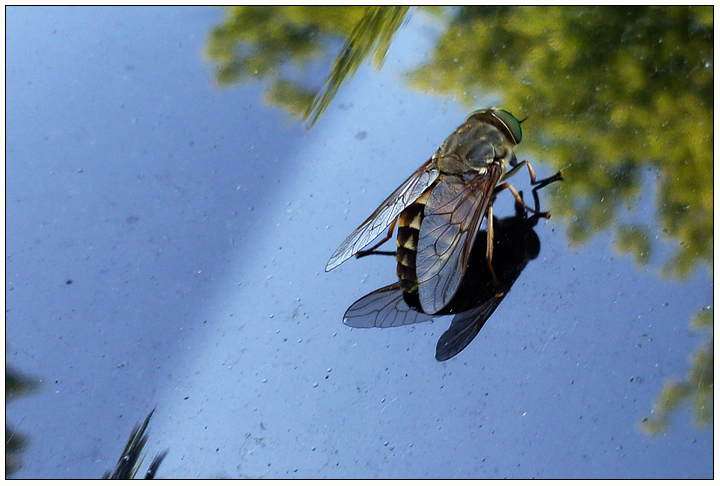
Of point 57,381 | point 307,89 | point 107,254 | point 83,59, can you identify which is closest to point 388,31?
point 307,89

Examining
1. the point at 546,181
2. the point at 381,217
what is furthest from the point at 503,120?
the point at 381,217

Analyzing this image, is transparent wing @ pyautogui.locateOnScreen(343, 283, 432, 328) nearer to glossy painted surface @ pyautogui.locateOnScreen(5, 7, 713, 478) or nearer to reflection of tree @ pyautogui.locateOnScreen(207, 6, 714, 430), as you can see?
glossy painted surface @ pyautogui.locateOnScreen(5, 7, 713, 478)

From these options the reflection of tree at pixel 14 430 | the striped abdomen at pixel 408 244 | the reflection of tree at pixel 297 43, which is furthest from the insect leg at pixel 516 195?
the reflection of tree at pixel 14 430

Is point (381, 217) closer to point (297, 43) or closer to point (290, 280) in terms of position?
point (290, 280)

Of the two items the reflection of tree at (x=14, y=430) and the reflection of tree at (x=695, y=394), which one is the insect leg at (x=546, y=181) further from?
the reflection of tree at (x=14, y=430)

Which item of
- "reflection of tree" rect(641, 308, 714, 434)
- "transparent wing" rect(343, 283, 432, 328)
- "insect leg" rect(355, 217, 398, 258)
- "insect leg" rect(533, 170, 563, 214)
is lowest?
"reflection of tree" rect(641, 308, 714, 434)

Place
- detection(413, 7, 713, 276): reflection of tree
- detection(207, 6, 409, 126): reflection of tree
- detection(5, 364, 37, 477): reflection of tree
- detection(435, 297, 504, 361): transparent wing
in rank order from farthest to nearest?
detection(207, 6, 409, 126): reflection of tree, detection(413, 7, 713, 276): reflection of tree, detection(435, 297, 504, 361): transparent wing, detection(5, 364, 37, 477): reflection of tree

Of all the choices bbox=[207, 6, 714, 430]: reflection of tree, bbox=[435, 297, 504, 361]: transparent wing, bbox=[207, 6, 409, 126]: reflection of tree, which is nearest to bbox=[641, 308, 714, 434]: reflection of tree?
bbox=[207, 6, 714, 430]: reflection of tree
